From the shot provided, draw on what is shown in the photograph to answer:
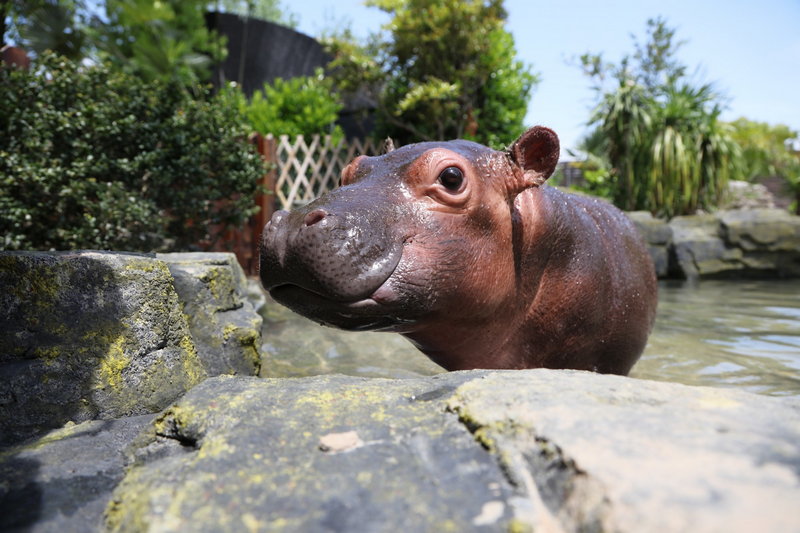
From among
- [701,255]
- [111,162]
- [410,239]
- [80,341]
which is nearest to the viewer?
[410,239]

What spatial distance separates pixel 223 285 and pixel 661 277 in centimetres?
980

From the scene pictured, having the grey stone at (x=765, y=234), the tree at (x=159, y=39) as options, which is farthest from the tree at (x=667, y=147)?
the tree at (x=159, y=39)

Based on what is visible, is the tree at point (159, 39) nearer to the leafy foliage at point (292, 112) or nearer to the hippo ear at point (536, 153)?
the leafy foliage at point (292, 112)

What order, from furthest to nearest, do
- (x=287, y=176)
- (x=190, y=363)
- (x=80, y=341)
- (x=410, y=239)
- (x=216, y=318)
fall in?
(x=287, y=176) → (x=216, y=318) → (x=190, y=363) → (x=80, y=341) → (x=410, y=239)

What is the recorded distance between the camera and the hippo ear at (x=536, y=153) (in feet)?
6.92

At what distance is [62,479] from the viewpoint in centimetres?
130

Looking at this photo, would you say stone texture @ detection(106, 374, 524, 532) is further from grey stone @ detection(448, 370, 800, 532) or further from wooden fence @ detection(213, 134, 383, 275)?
wooden fence @ detection(213, 134, 383, 275)

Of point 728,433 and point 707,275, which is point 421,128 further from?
point 728,433

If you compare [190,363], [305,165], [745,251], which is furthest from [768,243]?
[190,363]

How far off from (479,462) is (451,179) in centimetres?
103

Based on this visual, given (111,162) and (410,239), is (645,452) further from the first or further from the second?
(111,162)

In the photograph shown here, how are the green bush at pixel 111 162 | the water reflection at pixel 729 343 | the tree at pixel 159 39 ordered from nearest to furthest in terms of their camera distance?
1. the water reflection at pixel 729 343
2. the green bush at pixel 111 162
3. the tree at pixel 159 39

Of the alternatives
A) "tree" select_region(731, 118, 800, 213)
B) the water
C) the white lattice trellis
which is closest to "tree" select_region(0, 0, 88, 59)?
the white lattice trellis

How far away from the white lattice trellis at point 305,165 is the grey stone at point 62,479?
7.89 metres
